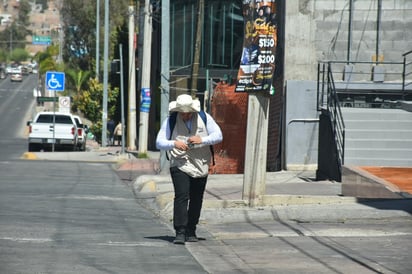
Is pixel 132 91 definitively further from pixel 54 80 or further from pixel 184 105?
pixel 184 105

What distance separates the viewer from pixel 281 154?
2311 cm

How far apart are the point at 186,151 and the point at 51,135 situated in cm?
2931

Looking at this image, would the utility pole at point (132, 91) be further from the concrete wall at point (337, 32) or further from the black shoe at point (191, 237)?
the black shoe at point (191, 237)

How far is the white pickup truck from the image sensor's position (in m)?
39.3

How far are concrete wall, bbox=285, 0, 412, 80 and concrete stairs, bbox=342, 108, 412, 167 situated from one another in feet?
8.29

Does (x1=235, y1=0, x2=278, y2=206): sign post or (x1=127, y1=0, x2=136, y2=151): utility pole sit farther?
(x1=127, y1=0, x2=136, y2=151): utility pole

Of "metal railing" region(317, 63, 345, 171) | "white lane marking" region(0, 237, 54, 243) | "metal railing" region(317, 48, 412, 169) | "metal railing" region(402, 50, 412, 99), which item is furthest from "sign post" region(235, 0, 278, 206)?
"metal railing" region(402, 50, 412, 99)

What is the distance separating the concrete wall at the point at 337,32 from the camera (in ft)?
74.2

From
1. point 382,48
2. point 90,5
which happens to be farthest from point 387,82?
point 90,5

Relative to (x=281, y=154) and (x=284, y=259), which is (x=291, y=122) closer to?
(x=281, y=154)

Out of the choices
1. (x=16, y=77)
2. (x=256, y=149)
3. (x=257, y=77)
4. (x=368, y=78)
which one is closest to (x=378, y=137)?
(x=368, y=78)

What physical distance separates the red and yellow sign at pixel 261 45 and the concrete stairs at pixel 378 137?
6159mm

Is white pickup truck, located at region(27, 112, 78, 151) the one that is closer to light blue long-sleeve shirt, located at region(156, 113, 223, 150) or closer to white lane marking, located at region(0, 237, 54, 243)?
white lane marking, located at region(0, 237, 54, 243)

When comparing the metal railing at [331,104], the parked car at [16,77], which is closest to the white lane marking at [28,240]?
the metal railing at [331,104]
